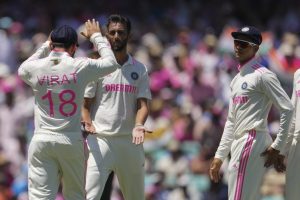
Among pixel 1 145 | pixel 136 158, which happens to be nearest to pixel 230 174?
pixel 136 158

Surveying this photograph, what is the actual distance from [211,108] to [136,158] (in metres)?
6.18

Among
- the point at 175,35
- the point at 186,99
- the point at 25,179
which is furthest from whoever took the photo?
the point at 175,35

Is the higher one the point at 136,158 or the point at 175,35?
the point at 175,35

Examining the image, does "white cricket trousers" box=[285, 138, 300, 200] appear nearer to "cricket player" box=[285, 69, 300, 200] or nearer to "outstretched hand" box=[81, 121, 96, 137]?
"cricket player" box=[285, 69, 300, 200]

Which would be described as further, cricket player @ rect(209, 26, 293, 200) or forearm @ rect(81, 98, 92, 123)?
forearm @ rect(81, 98, 92, 123)

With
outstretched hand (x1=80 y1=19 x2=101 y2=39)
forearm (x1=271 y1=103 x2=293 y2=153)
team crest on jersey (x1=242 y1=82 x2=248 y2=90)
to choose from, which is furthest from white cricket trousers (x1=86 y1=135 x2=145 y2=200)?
forearm (x1=271 y1=103 x2=293 y2=153)

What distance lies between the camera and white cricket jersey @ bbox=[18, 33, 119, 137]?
10.5 meters

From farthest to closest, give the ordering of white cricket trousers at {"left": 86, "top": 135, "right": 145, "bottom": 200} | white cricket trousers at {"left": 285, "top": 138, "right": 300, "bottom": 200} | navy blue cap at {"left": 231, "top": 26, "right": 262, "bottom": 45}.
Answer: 1. white cricket trousers at {"left": 86, "top": 135, "right": 145, "bottom": 200}
2. white cricket trousers at {"left": 285, "top": 138, "right": 300, "bottom": 200}
3. navy blue cap at {"left": 231, "top": 26, "right": 262, "bottom": 45}

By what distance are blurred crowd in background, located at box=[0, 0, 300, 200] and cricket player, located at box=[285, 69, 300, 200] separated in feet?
12.1

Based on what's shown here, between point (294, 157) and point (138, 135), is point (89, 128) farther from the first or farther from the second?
point (294, 157)

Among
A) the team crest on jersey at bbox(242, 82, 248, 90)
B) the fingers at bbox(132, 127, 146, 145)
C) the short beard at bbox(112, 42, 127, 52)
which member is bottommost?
the fingers at bbox(132, 127, 146, 145)

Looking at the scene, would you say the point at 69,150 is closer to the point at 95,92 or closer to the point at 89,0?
the point at 95,92

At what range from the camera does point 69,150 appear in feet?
34.5

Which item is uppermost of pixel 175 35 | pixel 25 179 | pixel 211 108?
pixel 175 35
